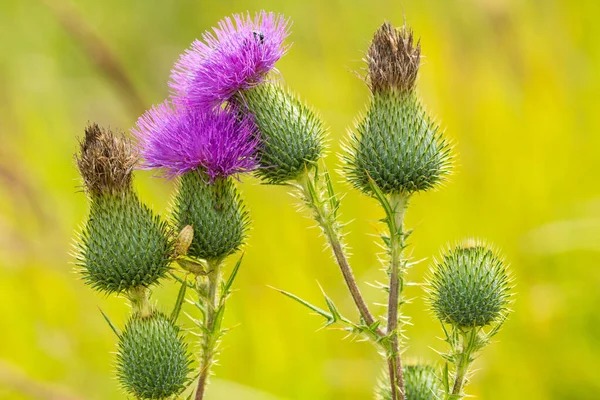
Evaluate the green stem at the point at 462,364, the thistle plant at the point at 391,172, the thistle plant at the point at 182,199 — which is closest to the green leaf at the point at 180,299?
the thistle plant at the point at 182,199

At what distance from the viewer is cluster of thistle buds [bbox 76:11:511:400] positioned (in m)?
2.66

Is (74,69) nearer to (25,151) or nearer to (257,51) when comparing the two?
(25,151)

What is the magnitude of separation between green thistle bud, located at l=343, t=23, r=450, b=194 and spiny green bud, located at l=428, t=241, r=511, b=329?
0.31 meters

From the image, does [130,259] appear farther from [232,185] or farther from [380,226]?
[380,226]

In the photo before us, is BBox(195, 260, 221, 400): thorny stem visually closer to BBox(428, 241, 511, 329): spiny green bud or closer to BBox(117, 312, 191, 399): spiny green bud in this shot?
BBox(117, 312, 191, 399): spiny green bud

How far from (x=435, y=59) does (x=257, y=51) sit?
3.03 m

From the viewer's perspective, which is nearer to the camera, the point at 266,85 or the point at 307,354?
the point at 266,85

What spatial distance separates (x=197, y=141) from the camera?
9.18 ft

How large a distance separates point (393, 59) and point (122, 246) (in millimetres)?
1220

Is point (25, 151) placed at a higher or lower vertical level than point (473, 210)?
higher

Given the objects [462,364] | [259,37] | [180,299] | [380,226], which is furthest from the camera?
[380,226]

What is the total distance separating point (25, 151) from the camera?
6602 mm

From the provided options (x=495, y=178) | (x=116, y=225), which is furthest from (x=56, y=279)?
(x=495, y=178)

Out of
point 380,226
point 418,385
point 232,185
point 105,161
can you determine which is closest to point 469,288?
point 418,385
